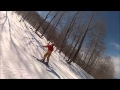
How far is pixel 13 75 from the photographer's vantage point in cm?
636

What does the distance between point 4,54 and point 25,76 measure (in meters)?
1.24

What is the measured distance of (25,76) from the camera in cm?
678

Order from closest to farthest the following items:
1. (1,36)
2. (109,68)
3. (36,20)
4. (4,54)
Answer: (4,54)
(1,36)
(36,20)
(109,68)

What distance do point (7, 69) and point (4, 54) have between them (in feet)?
3.46

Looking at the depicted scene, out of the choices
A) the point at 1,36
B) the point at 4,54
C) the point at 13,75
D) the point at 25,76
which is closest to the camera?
the point at 13,75
